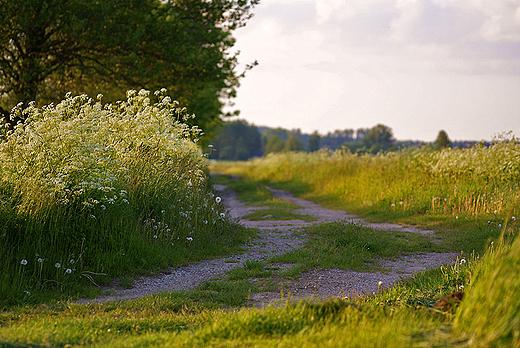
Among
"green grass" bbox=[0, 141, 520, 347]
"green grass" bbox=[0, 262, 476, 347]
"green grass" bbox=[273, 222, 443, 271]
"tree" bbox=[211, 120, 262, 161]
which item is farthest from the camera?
Answer: "tree" bbox=[211, 120, 262, 161]

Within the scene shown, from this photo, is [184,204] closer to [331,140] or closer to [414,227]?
[414,227]

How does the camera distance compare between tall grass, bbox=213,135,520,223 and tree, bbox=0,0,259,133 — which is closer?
tall grass, bbox=213,135,520,223

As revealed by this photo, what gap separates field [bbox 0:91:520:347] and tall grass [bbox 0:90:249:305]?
2 centimetres

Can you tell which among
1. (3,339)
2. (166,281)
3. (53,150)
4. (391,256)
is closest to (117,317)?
(3,339)

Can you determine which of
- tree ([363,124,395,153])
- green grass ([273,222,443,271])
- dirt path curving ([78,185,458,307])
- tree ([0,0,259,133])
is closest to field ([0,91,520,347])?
green grass ([273,222,443,271])

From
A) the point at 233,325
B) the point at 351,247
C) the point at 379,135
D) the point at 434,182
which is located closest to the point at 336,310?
the point at 233,325

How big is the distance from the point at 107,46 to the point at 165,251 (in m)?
9.76

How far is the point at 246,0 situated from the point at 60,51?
722 centimetres

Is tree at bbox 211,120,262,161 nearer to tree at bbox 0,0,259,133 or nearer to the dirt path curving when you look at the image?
tree at bbox 0,0,259,133

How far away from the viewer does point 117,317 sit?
4.61 m

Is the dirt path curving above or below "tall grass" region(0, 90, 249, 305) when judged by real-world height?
below

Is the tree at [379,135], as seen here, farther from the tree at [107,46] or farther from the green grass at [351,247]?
the green grass at [351,247]

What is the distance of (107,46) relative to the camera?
14.6 meters

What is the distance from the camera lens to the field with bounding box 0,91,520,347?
3.31 meters
